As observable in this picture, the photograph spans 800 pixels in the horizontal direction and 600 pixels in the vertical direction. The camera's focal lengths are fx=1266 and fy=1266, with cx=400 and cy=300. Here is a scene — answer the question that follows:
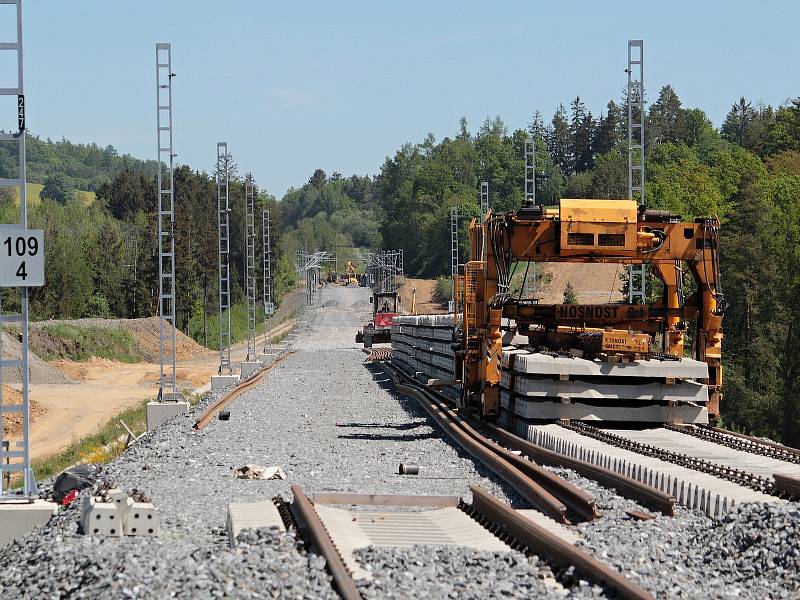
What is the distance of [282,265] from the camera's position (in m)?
166

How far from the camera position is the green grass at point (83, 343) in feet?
229

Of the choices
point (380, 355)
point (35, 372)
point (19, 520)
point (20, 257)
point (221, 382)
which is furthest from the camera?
point (380, 355)

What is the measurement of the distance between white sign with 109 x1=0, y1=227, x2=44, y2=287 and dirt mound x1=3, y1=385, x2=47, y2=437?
2069 centimetres

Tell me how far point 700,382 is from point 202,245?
98477 millimetres

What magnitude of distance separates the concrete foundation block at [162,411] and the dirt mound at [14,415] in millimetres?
7116

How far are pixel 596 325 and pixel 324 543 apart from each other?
1478cm

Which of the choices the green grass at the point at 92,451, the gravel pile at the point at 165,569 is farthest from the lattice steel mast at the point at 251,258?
the gravel pile at the point at 165,569

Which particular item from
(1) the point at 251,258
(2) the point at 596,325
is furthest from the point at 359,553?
(1) the point at 251,258

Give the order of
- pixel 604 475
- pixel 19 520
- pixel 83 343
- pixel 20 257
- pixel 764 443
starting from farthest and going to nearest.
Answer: pixel 83 343, pixel 764 443, pixel 604 475, pixel 20 257, pixel 19 520

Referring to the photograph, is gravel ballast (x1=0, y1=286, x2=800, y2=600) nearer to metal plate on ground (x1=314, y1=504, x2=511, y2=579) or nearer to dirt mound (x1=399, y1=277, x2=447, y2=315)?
metal plate on ground (x1=314, y1=504, x2=511, y2=579)

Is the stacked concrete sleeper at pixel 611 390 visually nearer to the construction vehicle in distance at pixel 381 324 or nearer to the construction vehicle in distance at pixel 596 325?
the construction vehicle in distance at pixel 596 325

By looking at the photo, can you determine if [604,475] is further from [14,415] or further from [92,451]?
[14,415]

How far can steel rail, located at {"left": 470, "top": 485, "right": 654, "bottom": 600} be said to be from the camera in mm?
8195

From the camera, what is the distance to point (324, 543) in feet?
30.8
